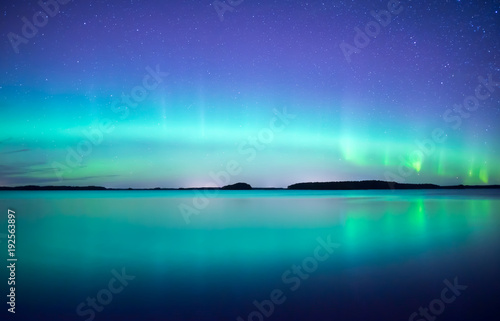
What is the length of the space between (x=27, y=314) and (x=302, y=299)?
447 cm

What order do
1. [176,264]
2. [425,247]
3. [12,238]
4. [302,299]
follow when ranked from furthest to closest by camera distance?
[12,238] < [425,247] < [176,264] < [302,299]

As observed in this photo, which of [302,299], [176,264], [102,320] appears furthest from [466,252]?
[102,320]

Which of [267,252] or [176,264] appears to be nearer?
[176,264]

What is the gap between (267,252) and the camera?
962 cm

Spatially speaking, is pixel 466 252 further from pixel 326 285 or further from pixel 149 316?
pixel 149 316

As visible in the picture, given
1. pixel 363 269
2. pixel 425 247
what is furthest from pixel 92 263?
pixel 425 247

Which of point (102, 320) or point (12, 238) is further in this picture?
point (12, 238)

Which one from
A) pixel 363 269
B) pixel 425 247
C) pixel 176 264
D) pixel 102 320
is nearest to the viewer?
pixel 102 320

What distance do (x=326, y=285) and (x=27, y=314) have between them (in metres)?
5.23

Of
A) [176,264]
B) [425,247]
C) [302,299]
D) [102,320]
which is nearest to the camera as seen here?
[102,320]

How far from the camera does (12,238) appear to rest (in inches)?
472

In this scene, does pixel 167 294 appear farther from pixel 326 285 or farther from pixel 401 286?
pixel 401 286

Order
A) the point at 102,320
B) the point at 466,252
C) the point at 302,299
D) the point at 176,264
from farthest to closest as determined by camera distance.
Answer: the point at 466,252 < the point at 176,264 < the point at 302,299 < the point at 102,320

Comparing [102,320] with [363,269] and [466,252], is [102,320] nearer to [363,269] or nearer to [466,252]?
[363,269]
